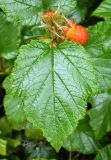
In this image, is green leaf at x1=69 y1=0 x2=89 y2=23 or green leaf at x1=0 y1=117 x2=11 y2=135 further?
green leaf at x1=0 y1=117 x2=11 y2=135

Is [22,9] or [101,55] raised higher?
[22,9]

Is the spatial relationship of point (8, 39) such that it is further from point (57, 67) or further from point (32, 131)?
point (57, 67)

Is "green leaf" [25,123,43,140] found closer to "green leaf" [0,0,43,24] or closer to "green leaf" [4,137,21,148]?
"green leaf" [4,137,21,148]

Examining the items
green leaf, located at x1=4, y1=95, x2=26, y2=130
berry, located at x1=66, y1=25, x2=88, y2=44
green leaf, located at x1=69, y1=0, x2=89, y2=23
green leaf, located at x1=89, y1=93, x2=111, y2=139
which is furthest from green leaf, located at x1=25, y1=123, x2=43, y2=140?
berry, located at x1=66, y1=25, x2=88, y2=44

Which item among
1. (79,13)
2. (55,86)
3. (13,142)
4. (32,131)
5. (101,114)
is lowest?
(13,142)

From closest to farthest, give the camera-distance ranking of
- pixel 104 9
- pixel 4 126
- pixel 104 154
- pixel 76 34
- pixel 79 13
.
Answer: pixel 76 34
pixel 104 9
pixel 104 154
pixel 79 13
pixel 4 126

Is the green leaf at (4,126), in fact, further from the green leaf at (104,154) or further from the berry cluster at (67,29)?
the berry cluster at (67,29)

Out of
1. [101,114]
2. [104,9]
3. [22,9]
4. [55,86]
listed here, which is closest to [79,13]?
[104,9]
